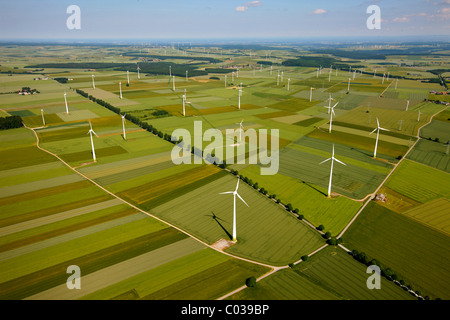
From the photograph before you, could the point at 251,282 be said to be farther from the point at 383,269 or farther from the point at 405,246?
the point at 405,246

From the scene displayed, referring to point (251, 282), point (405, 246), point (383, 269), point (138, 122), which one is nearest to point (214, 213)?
point (251, 282)

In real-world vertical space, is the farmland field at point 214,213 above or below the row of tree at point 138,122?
below

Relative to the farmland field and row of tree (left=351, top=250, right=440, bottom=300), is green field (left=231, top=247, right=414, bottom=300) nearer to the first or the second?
the farmland field

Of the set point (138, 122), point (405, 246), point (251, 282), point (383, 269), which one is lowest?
point (383, 269)

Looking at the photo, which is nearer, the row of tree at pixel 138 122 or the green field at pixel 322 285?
the green field at pixel 322 285

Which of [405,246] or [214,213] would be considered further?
[214,213]

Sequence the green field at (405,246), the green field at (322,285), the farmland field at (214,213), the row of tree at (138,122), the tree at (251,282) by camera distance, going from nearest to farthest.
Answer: the green field at (322,285) → the tree at (251,282) → the farmland field at (214,213) → the green field at (405,246) → the row of tree at (138,122)

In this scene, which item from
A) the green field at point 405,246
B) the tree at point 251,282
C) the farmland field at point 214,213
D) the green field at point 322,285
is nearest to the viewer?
the green field at point 322,285

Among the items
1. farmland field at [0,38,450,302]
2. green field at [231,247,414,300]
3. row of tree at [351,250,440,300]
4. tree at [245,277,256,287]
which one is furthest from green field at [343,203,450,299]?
tree at [245,277,256,287]

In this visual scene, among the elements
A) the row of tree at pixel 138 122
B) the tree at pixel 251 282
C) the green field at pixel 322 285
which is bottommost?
the green field at pixel 322 285

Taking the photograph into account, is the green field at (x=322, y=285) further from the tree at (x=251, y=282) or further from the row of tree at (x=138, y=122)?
the row of tree at (x=138, y=122)

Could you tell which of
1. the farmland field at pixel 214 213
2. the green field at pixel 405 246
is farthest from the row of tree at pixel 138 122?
the green field at pixel 405 246

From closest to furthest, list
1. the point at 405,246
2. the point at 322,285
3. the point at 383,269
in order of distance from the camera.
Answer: the point at 322,285, the point at 383,269, the point at 405,246
